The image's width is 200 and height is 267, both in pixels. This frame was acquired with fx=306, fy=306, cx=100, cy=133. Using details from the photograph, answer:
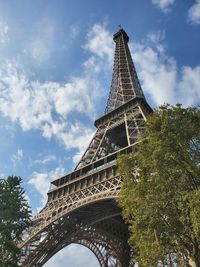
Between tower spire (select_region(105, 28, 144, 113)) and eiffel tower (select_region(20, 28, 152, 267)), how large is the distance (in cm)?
23

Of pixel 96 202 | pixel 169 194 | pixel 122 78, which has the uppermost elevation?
pixel 122 78

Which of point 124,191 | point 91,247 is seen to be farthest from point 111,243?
point 124,191

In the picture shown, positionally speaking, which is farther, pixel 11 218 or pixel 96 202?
pixel 96 202

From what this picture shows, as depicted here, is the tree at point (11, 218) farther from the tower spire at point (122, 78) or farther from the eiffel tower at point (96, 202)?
the tower spire at point (122, 78)

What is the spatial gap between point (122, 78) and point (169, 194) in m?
37.2

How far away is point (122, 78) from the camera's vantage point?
47281 millimetres

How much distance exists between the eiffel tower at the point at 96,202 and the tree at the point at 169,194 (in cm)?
1086

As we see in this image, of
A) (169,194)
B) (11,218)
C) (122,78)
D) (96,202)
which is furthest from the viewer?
(122,78)

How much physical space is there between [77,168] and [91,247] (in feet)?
38.7

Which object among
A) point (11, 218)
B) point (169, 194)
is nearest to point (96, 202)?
point (11, 218)

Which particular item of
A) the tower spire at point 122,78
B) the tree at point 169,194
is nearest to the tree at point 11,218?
the tree at point 169,194

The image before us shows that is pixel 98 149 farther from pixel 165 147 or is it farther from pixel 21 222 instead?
pixel 165 147

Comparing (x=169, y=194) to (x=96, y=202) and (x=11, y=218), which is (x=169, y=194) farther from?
(x=96, y=202)

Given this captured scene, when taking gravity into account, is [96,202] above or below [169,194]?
above
